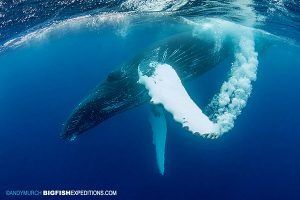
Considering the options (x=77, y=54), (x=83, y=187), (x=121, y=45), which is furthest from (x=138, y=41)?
(x=83, y=187)

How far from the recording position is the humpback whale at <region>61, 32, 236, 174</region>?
8883 millimetres

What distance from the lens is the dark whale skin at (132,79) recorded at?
35.4 ft

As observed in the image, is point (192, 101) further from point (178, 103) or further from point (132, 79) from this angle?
point (132, 79)

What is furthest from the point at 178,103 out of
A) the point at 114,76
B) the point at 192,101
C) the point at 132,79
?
the point at 114,76

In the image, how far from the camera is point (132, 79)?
11906mm

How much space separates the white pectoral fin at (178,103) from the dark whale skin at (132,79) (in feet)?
3.48

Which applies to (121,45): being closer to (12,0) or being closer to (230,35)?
(230,35)

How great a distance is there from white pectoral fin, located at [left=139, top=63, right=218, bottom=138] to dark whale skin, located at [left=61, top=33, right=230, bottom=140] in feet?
3.48

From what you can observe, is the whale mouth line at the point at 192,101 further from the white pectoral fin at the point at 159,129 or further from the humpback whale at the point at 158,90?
the white pectoral fin at the point at 159,129

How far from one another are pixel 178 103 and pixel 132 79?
11.4 ft

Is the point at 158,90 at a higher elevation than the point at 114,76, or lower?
higher

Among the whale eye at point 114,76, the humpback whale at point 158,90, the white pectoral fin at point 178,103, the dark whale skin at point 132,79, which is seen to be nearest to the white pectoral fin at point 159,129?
the humpback whale at point 158,90

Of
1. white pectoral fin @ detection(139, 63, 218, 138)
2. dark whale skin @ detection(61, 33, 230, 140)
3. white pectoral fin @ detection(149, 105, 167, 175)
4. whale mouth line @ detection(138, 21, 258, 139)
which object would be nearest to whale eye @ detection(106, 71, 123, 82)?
dark whale skin @ detection(61, 33, 230, 140)

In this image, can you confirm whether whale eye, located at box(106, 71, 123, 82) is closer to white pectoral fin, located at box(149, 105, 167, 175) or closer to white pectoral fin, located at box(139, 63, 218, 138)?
white pectoral fin, located at box(149, 105, 167, 175)
